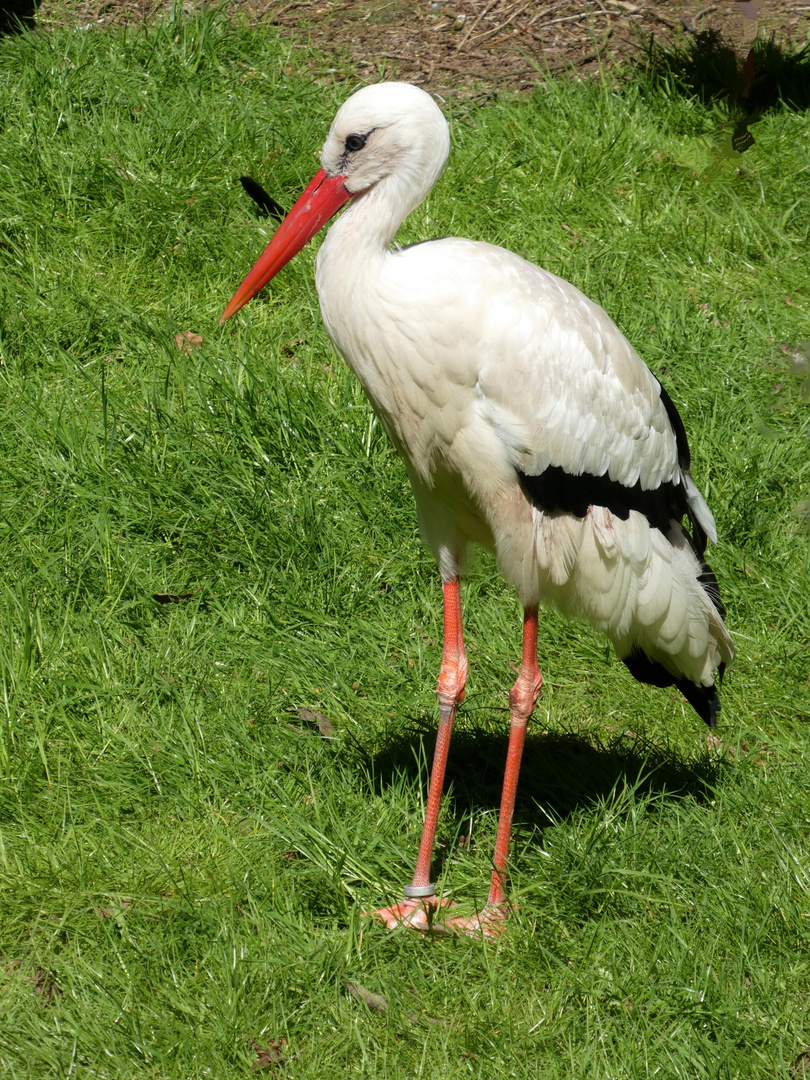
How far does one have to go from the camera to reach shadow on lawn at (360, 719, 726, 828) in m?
2.84

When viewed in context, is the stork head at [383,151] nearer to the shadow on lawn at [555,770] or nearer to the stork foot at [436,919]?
the shadow on lawn at [555,770]

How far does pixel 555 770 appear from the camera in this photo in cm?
291

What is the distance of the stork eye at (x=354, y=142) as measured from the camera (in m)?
2.26

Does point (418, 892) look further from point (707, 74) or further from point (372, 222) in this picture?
point (707, 74)

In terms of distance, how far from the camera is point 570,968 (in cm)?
240

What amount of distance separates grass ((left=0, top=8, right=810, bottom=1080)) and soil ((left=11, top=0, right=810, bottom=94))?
0.30 meters

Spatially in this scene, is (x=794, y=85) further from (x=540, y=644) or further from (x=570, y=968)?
(x=570, y=968)

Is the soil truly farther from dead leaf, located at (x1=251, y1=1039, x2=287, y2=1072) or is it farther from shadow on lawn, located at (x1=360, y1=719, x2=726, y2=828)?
dead leaf, located at (x1=251, y1=1039, x2=287, y2=1072)

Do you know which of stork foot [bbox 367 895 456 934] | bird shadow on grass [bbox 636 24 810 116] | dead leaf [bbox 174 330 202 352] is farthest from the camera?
bird shadow on grass [bbox 636 24 810 116]

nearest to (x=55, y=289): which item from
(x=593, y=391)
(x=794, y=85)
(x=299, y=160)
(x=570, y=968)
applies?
(x=299, y=160)

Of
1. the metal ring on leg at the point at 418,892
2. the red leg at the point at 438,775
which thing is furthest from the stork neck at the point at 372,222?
the metal ring on leg at the point at 418,892

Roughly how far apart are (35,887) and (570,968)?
1.17m

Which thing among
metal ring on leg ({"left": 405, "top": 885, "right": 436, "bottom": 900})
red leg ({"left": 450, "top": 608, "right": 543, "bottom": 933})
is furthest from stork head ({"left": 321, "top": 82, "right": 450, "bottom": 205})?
metal ring on leg ({"left": 405, "top": 885, "right": 436, "bottom": 900})

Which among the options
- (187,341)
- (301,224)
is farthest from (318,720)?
(187,341)
